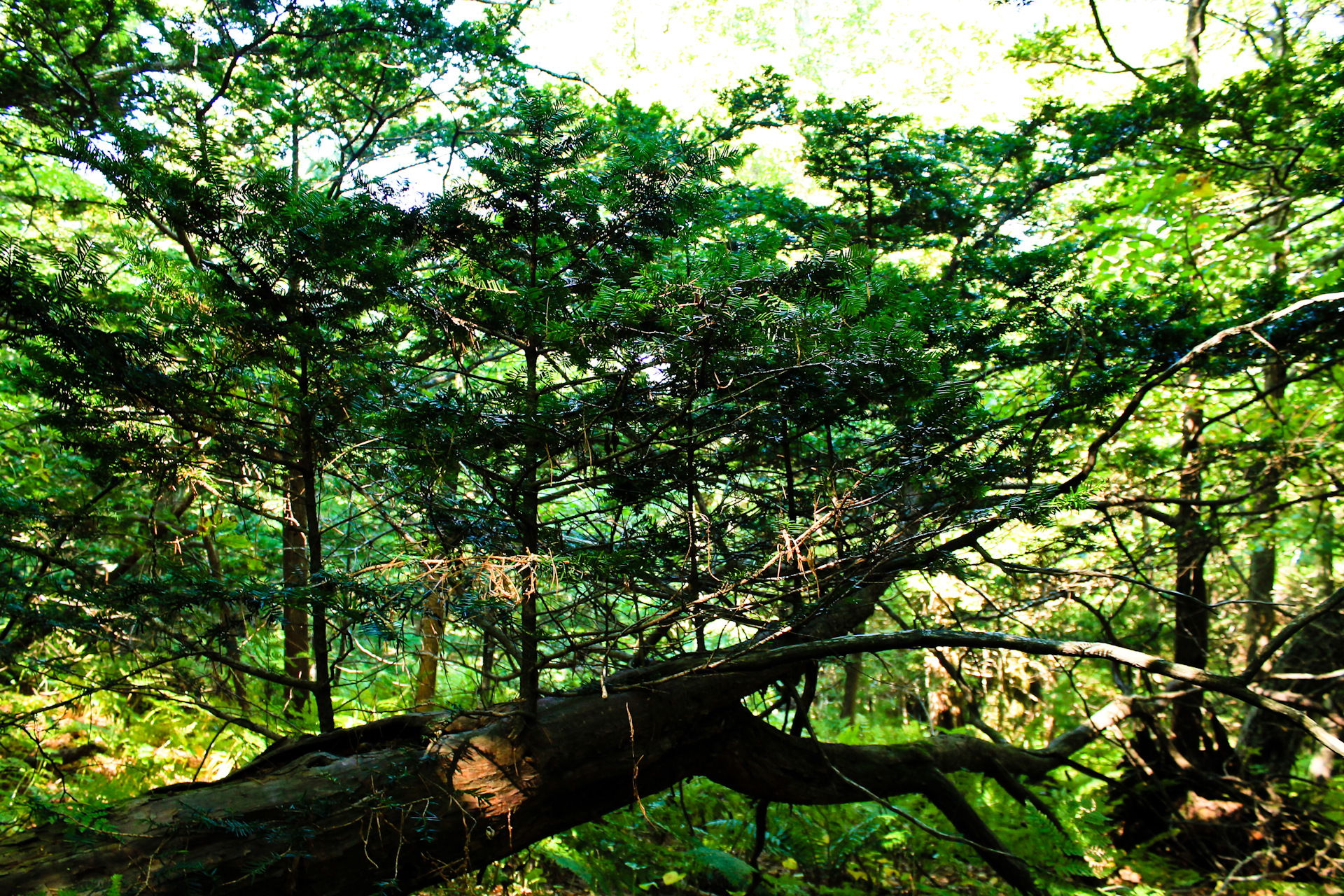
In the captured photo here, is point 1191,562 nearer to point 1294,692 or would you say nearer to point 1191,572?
point 1191,572

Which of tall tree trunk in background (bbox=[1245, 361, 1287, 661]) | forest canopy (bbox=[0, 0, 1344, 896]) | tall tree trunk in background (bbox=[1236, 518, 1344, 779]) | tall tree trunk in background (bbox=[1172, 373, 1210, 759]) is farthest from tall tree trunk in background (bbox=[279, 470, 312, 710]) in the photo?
tall tree trunk in background (bbox=[1236, 518, 1344, 779])

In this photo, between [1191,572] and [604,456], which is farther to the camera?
[1191,572]

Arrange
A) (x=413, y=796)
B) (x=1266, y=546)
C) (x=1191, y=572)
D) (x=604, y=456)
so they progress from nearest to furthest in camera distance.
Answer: (x=413, y=796) < (x=604, y=456) < (x=1191, y=572) < (x=1266, y=546)

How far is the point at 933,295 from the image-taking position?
11.3 feet

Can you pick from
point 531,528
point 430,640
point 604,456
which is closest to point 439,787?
point 531,528

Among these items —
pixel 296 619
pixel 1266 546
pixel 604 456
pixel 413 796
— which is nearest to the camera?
pixel 413 796

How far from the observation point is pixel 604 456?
2939 mm

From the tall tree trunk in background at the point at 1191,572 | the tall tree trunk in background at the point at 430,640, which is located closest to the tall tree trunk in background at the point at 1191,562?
the tall tree trunk in background at the point at 1191,572

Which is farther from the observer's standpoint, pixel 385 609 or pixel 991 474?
pixel 991 474

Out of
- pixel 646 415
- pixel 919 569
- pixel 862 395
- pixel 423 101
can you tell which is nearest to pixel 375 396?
pixel 646 415

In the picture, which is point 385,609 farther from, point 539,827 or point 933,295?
point 933,295

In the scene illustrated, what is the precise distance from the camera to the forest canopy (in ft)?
8.73

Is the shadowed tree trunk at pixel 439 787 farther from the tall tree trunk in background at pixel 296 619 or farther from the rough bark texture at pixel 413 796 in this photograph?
the tall tree trunk in background at pixel 296 619

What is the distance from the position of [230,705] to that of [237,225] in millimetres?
3958
